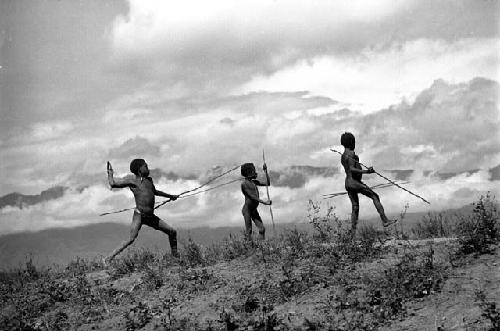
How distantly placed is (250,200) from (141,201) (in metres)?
2.62

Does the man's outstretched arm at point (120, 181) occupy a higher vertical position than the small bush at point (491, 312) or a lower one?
higher

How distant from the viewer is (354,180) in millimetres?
11289

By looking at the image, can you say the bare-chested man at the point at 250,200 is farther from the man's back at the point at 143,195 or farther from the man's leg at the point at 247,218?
the man's back at the point at 143,195

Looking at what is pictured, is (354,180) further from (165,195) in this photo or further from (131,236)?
(131,236)

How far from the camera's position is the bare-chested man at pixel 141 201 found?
445 inches

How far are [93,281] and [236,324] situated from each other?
525cm

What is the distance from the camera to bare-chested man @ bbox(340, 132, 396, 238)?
11.1 meters

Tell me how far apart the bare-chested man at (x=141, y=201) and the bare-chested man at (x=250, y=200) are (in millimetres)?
1807

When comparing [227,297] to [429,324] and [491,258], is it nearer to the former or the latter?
[429,324]

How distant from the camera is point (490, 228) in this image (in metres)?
8.74

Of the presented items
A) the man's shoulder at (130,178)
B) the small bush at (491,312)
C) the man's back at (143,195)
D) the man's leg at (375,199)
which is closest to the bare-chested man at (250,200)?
the man's back at (143,195)

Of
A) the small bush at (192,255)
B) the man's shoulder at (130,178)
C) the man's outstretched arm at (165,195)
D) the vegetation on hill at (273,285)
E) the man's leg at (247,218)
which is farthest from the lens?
the man's leg at (247,218)

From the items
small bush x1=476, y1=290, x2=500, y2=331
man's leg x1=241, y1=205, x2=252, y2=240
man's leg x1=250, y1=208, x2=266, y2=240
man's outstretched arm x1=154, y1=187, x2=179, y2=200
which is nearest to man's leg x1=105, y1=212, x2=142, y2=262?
man's outstretched arm x1=154, y1=187, x2=179, y2=200

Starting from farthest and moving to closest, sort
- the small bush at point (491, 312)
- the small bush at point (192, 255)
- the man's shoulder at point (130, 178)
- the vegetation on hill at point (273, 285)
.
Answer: the man's shoulder at point (130, 178), the small bush at point (192, 255), the vegetation on hill at point (273, 285), the small bush at point (491, 312)
